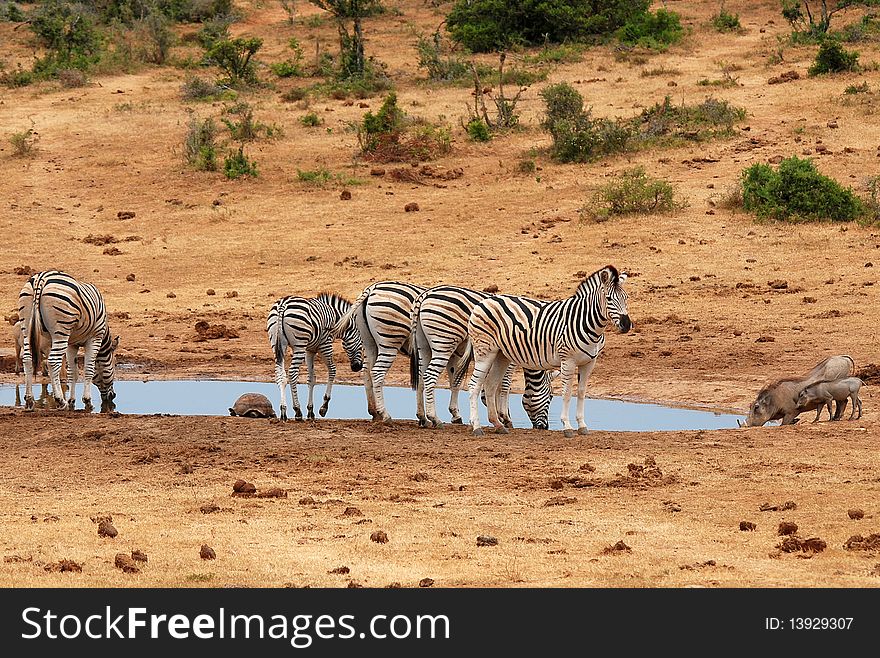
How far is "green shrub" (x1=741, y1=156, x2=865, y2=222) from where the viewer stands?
81.9 feet

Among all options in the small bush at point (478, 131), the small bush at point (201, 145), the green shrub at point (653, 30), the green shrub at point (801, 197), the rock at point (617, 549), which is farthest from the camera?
the green shrub at point (653, 30)

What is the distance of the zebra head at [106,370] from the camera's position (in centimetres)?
1717

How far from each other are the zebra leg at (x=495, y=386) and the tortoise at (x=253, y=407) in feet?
8.72

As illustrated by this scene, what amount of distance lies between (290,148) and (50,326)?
617 inches

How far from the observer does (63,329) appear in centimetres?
1625

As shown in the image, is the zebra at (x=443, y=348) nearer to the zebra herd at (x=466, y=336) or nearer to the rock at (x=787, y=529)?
the zebra herd at (x=466, y=336)

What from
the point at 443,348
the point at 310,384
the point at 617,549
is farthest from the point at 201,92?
the point at 617,549

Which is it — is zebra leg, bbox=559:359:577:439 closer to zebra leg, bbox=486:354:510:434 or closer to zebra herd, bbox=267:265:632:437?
zebra herd, bbox=267:265:632:437

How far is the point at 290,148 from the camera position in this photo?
31.3 m

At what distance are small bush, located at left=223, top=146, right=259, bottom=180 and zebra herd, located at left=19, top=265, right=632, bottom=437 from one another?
12.5 meters

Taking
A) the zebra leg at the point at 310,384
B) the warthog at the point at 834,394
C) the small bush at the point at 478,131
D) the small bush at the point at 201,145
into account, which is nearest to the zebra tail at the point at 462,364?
the zebra leg at the point at 310,384

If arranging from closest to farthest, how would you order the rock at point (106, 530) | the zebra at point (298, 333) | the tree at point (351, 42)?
the rock at point (106, 530), the zebra at point (298, 333), the tree at point (351, 42)
